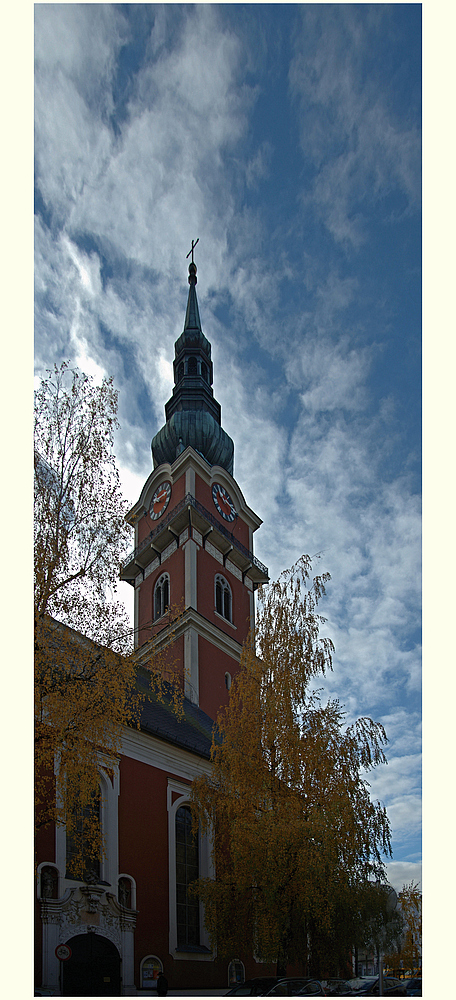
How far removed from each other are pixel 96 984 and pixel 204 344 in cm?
3525

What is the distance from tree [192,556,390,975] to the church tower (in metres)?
12.3

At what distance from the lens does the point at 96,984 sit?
14.7 metres

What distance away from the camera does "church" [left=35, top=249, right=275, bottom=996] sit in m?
14.5

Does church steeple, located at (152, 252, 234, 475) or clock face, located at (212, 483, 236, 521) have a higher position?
church steeple, located at (152, 252, 234, 475)

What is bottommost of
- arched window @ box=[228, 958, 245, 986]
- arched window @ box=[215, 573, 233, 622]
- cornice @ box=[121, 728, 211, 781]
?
arched window @ box=[228, 958, 245, 986]

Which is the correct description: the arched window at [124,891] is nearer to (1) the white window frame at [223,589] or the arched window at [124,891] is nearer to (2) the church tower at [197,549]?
(2) the church tower at [197,549]

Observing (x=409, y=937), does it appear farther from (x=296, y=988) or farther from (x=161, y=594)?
(x=161, y=594)

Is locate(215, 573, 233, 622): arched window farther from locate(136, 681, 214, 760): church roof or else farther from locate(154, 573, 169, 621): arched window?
locate(136, 681, 214, 760): church roof

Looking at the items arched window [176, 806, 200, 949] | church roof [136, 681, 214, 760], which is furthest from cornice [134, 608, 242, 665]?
arched window [176, 806, 200, 949]

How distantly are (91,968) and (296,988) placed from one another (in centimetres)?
487

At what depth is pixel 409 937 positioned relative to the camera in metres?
19.9

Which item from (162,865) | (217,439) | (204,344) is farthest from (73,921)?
(204,344)

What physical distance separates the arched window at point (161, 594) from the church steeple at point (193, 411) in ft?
23.3

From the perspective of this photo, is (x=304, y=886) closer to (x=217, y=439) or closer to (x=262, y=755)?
(x=262, y=755)
